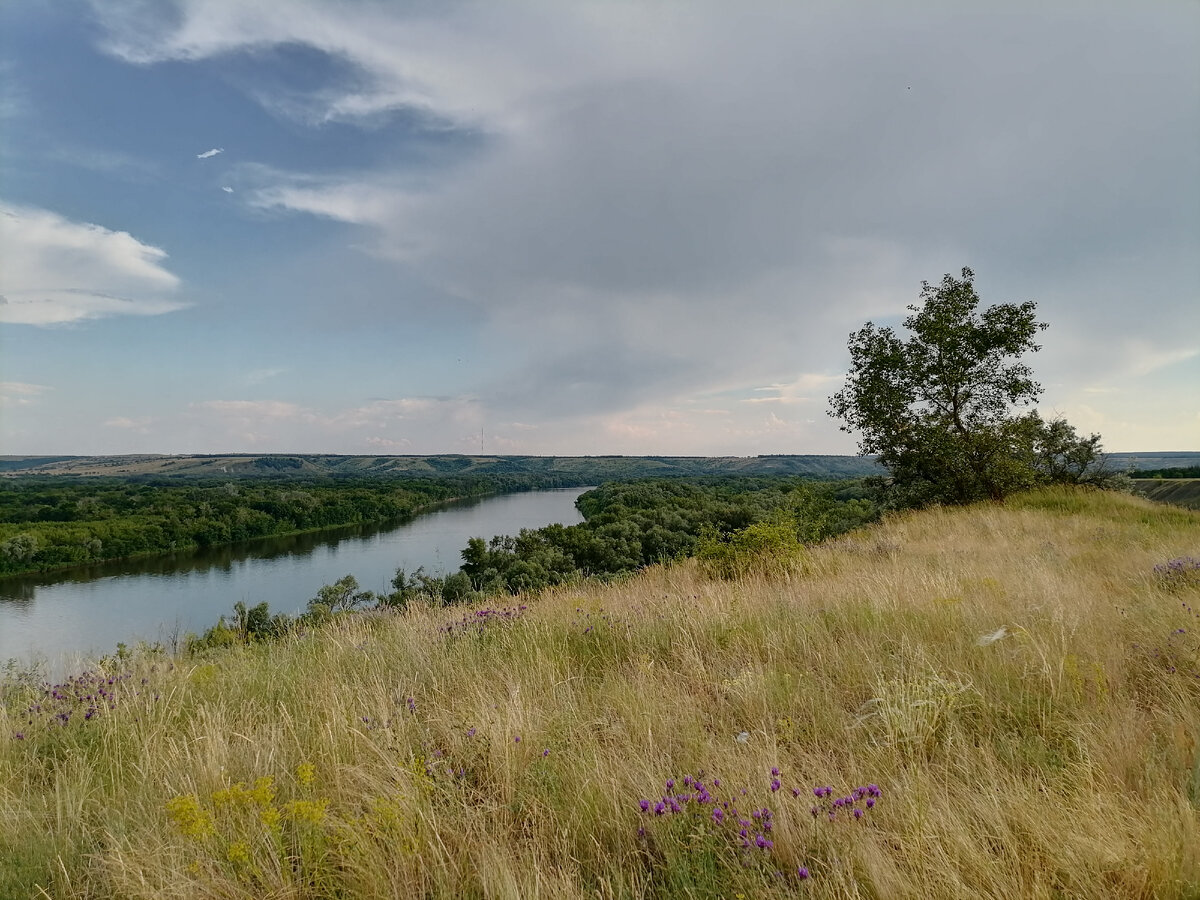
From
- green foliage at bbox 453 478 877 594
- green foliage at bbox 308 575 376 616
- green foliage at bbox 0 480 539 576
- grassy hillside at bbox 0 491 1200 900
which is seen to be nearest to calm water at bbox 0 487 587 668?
green foliage at bbox 0 480 539 576

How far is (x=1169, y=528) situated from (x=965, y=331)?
24.3 ft

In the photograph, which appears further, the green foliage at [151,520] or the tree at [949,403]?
the green foliage at [151,520]

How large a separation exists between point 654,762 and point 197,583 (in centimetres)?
6515

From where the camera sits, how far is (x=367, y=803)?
7.86 feet

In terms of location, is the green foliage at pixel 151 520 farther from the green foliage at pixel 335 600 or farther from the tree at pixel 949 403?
the tree at pixel 949 403

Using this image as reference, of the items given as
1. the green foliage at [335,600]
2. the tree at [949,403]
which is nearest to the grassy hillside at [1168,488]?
the tree at [949,403]

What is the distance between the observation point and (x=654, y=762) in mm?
2555

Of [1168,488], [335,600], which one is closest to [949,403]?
[1168,488]

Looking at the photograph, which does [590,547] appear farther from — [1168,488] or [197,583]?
[197,583]

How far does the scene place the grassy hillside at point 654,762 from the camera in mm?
1878

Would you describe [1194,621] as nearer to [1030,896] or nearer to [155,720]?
[1030,896]

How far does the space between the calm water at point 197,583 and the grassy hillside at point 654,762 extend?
28.0 meters

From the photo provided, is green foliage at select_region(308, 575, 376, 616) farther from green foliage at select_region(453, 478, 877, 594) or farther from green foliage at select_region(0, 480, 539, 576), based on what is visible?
green foliage at select_region(0, 480, 539, 576)

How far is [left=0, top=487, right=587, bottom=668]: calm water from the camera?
3706 cm
